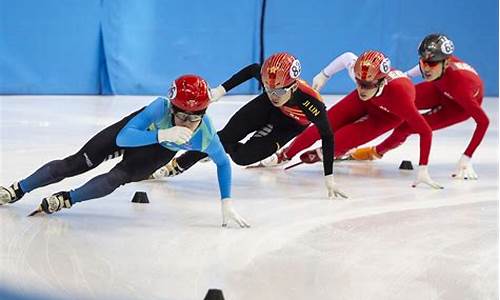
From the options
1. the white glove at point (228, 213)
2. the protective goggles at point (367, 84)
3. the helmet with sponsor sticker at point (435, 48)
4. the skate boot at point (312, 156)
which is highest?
the helmet with sponsor sticker at point (435, 48)

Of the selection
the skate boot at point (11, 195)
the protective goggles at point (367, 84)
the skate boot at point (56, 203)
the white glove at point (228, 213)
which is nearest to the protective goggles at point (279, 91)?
the protective goggles at point (367, 84)

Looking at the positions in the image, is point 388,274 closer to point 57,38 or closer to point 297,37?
point 57,38

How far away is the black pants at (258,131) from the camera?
6023mm

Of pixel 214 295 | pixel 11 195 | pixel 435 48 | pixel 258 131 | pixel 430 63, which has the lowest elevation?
pixel 258 131

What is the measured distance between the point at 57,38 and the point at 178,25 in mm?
1707

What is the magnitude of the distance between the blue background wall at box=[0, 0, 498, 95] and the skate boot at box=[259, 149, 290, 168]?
5.21 metres

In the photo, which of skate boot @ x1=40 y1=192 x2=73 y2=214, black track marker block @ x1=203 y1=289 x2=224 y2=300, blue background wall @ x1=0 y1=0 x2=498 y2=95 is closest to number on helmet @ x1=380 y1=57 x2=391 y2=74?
skate boot @ x1=40 y1=192 x2=73 y2=214

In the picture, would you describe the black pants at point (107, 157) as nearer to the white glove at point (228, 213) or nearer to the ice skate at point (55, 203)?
the ice skate at point (55, 203)

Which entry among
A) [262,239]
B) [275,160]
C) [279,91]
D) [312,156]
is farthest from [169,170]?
[262,239]

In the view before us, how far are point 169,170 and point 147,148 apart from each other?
120cm

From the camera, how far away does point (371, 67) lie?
5.93 meters

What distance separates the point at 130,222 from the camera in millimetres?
4629

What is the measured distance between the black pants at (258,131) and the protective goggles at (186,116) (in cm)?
159

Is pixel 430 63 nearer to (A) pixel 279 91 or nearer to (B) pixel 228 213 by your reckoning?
(A) pixel 279 91
